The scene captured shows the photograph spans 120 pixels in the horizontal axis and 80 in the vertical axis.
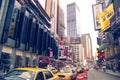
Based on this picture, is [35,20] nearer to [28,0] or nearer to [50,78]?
[28,0]

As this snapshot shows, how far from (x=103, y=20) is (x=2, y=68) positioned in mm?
44794

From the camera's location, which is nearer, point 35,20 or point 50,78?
point 50,78

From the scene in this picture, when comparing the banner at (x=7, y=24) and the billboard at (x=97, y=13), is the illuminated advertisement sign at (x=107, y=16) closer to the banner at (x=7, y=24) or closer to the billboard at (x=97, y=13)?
the billboard at (x=97, y=13)

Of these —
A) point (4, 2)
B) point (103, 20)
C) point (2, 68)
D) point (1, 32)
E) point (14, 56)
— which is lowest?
point (2, 68)

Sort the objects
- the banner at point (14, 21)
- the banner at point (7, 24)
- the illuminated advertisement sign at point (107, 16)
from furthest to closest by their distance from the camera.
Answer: the illuminated advertisement sign at point (107, 16), the banner at point (14, 21), the banner at point (7, 24)

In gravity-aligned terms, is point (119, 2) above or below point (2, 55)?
above

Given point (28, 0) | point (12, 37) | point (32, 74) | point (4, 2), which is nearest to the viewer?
point (32, 74)

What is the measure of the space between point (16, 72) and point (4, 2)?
2223 centimetres

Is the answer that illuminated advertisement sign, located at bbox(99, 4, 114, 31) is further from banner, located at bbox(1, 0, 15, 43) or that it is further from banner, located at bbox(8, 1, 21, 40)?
banner, located at bbox(1, 0, 15, 43)

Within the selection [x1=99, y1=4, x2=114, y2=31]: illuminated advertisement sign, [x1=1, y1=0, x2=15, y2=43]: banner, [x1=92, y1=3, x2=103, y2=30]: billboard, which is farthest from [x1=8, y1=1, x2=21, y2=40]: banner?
[x1=92, y1=3, x2=103, y2=30]: billboard

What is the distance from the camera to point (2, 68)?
24.4 meters

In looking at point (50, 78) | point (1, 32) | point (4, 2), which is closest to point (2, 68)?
point (1, 32)

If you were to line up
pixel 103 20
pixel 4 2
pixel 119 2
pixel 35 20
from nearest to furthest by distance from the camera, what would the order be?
pixel 4 2, pixel 35 20, pixel 119 2, pixel 103 20

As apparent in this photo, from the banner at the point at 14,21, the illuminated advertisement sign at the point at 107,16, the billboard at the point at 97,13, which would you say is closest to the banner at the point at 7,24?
the banner at the point at 14,21
